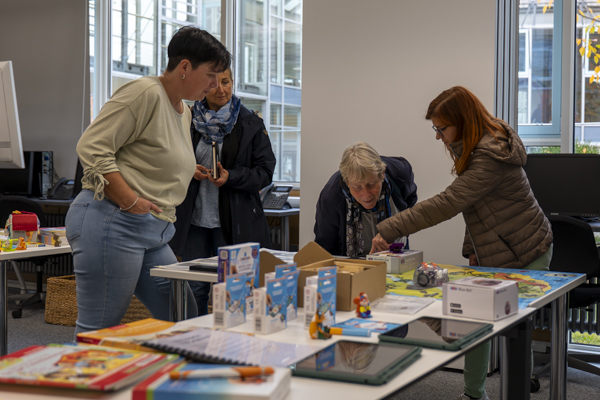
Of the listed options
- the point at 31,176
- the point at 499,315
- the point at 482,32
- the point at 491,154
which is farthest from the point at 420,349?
the point at 31,176

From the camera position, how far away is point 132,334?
1.14 m

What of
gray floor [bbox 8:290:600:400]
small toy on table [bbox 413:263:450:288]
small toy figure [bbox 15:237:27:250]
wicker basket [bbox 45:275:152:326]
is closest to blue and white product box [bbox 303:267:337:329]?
small toy on table [bbox 413:263:450:288]

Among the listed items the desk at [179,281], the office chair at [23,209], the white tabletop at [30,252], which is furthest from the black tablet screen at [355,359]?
the office chair at [23,209]

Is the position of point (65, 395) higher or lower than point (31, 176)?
lower

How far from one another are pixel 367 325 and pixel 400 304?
0.25m

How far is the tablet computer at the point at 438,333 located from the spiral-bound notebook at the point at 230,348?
0.20 metres

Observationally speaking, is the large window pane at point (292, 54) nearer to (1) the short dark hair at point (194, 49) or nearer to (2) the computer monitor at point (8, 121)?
(2) the computer monitor at point (8, 121)

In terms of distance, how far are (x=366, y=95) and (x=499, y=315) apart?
2.20m

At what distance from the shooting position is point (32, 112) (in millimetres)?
5441

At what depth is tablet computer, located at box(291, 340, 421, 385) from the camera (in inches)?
38.2

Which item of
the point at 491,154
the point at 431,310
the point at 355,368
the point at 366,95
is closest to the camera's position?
the point at 355,368

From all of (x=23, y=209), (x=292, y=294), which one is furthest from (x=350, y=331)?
(x=23, y=209)

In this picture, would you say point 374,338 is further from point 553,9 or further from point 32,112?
point 32,112

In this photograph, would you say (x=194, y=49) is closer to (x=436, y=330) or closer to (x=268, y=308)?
(x=268, y=308)
